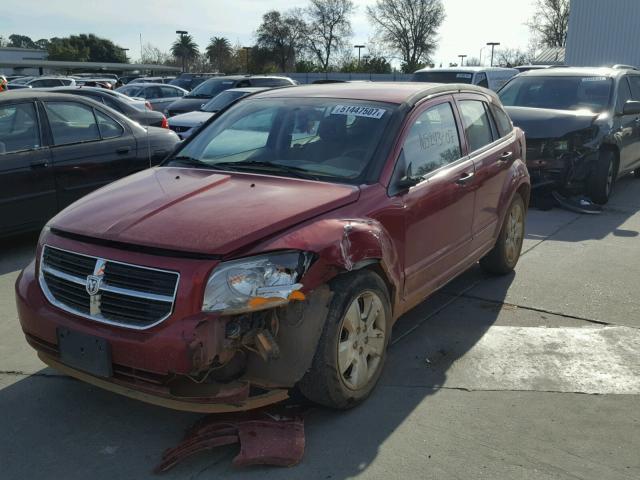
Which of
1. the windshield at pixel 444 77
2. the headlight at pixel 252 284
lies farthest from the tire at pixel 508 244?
the windshield at pixel 444 77

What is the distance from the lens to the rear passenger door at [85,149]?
6816 mm

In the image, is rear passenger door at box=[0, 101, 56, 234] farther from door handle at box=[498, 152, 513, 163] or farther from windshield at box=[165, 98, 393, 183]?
door handle at box=[498, 152, 513, 163]

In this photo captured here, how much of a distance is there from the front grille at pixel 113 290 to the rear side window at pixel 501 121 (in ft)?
11.9

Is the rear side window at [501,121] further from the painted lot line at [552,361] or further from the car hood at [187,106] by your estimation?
the car hood at [187,106]

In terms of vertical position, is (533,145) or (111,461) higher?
(533,145)

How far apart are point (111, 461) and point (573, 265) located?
475cm

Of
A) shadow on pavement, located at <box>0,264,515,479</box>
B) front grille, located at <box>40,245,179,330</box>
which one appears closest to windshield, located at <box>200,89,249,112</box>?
shadow on pavement, located at <box>0,264,515,479</box>

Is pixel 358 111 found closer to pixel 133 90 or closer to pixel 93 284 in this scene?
pixel 93 284

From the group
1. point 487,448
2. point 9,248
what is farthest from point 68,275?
point 9,248

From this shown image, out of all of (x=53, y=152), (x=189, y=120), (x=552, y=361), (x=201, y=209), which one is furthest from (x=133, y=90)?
(x=552, y=361)

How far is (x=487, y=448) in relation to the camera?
10.6 ft

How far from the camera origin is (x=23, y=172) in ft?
21.1


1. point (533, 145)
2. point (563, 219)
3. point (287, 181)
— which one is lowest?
point (563, 219)

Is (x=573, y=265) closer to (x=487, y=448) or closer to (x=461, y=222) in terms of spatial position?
(x=461, y=222)
